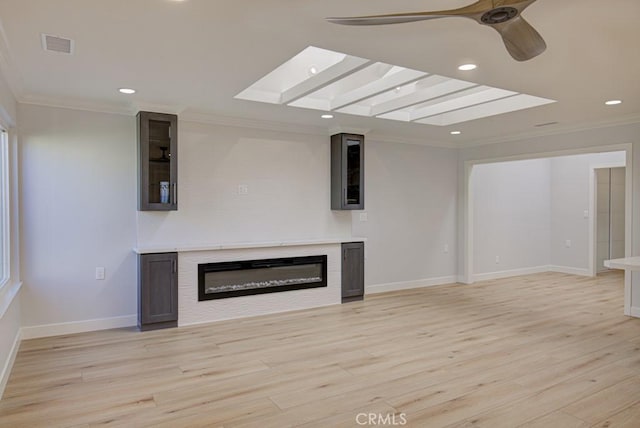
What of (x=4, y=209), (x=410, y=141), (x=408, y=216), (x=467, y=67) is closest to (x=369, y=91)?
(x=467, y=67)

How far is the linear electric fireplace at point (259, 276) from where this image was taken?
4.87 meters

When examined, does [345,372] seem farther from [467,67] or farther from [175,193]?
[175,193]

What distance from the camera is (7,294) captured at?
3559 millimetres

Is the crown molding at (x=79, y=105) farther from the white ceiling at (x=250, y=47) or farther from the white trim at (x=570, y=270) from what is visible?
the white trim at (x=570, y=270)

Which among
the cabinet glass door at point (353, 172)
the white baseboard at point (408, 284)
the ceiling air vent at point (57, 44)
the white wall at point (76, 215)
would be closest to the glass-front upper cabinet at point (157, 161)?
the white wall at point (76, 215)

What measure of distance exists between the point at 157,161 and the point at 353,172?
2584 millimetres

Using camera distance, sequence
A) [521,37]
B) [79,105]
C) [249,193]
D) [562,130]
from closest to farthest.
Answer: [521,37], [79,105], [249,193], [562,130]

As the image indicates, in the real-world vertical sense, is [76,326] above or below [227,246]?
below

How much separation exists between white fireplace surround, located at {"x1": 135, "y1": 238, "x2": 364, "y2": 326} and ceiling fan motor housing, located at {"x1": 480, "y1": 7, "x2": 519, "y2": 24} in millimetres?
3717

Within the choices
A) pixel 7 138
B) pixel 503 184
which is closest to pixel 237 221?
pixel 7 138

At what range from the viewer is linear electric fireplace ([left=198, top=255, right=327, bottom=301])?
16.0ft

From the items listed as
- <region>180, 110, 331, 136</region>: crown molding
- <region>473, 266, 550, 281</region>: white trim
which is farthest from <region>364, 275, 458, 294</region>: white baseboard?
<region>180, 110, 331, 136</region>: crown molding

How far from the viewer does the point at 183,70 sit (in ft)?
11.1

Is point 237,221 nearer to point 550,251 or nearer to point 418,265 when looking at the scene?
point 418,265
